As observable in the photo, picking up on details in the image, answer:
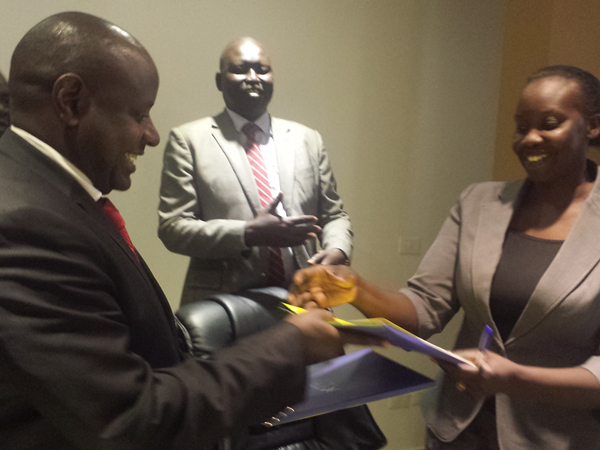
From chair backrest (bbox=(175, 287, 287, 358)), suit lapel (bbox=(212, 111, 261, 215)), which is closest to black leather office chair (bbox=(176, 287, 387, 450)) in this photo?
chair backrest (bbox=(175, 287, 287, 358))

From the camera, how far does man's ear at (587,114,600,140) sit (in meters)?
1.16

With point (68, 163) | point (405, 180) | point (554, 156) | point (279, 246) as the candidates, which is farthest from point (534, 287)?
point (405, 180)

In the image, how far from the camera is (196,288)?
4.60 ft

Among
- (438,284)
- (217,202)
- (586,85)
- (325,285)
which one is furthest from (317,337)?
(586,85)

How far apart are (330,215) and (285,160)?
0.23 meters

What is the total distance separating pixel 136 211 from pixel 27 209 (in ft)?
3.52

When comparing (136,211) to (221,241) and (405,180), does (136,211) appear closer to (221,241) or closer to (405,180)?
(221,241)

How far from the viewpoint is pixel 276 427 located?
40.6 inches

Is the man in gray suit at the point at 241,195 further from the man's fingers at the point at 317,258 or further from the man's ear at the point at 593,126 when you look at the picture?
the man's ear at the point at 593,126

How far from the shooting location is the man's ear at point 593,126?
116 cm

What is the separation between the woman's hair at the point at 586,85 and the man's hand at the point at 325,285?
681mm

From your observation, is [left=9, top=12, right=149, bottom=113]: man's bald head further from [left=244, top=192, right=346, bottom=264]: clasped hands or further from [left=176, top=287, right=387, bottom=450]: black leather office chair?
[left=244, top=192, right=346, bottom=264]: clasped hands

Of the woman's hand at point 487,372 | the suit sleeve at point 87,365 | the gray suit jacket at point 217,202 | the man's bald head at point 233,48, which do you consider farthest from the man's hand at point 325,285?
the man's bald head at point 233,48

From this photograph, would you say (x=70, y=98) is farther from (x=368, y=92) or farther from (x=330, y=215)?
(x=368, y=92)
